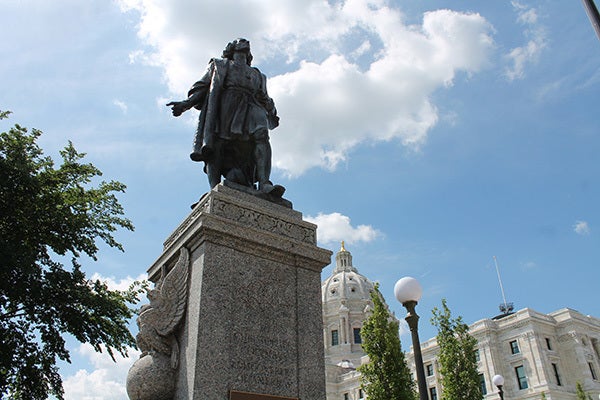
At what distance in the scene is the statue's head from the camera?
7.87 m

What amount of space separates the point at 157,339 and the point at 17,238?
40.5 ft

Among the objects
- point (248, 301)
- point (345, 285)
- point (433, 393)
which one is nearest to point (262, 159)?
point (248, 301)

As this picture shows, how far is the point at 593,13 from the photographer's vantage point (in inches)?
238

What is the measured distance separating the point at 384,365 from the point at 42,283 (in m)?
20.6

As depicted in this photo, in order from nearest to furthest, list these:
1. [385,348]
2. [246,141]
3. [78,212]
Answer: [246,141] < [78,212] < [385,348]

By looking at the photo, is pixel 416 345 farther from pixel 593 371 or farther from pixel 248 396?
pixel 593 371

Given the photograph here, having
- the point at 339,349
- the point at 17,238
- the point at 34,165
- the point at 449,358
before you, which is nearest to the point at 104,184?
the point at 34,165

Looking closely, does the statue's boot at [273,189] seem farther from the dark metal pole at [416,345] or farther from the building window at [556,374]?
the building window at [556,374]

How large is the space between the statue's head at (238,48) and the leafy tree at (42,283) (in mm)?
9540

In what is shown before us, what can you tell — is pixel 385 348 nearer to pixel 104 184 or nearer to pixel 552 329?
pixel 104 184

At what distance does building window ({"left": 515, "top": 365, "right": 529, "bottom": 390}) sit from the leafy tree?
2038 inches

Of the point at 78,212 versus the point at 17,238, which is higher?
the point at 78,212

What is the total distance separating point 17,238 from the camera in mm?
15914

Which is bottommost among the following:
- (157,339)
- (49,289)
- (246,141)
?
(157,339)
